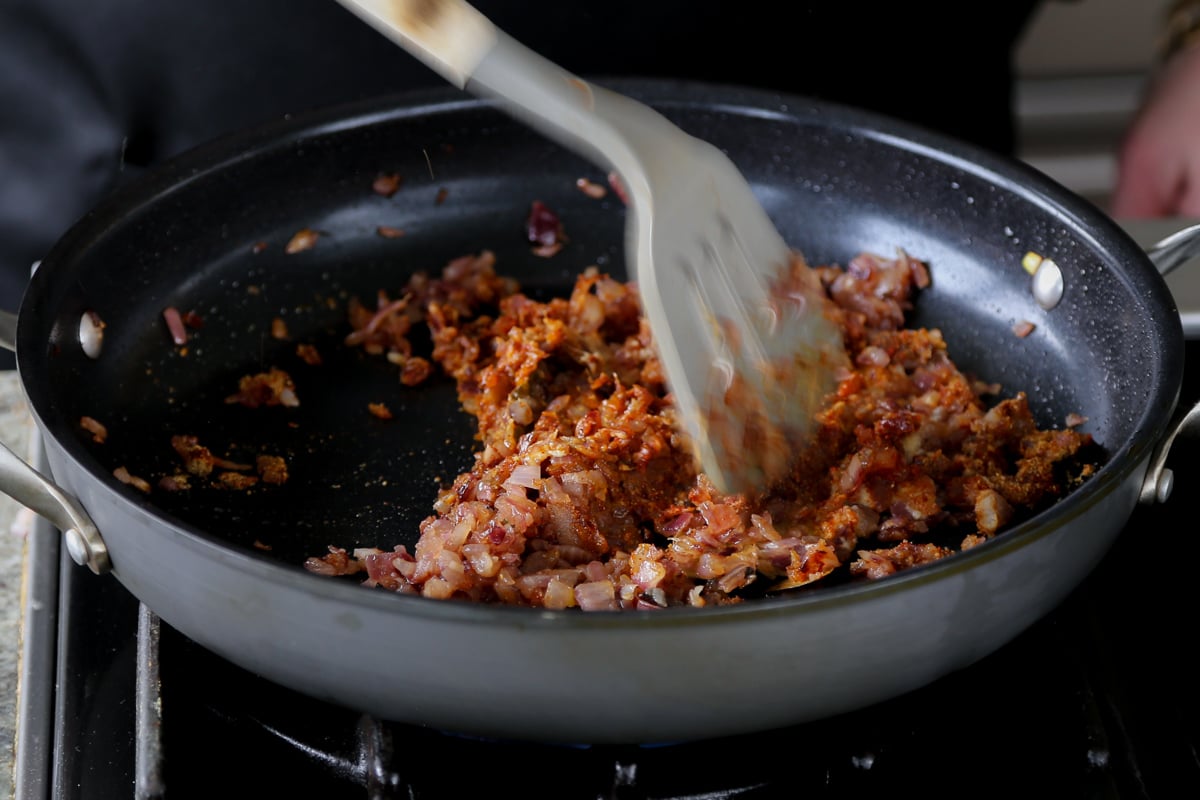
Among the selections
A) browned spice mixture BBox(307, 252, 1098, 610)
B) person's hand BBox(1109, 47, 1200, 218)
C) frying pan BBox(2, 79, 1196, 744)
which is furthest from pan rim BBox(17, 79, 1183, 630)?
person's hand BBox(1109, 47, 1200, 218)

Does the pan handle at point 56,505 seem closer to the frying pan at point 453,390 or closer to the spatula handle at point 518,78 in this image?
the frying pan at point 453,390

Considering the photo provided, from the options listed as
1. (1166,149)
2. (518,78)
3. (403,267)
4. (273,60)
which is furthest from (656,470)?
(1166,149)

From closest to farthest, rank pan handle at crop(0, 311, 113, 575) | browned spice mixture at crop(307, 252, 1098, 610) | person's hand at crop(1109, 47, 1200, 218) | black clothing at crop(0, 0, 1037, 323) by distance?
pan handle at crop(0, 311, 113, 575), browned spice mixture at crop(307, 252, 1098, 610), black clothing at crop(0, 0, 1037, 323), person's hand at crop(1109, 47, 1200, 218)

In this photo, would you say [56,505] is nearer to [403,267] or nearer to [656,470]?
[656,470]

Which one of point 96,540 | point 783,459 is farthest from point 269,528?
point 783,459

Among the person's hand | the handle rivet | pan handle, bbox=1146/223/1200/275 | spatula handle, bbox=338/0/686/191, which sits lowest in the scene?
the handle rivet

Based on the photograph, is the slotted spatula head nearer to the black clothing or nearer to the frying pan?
the frying pan
